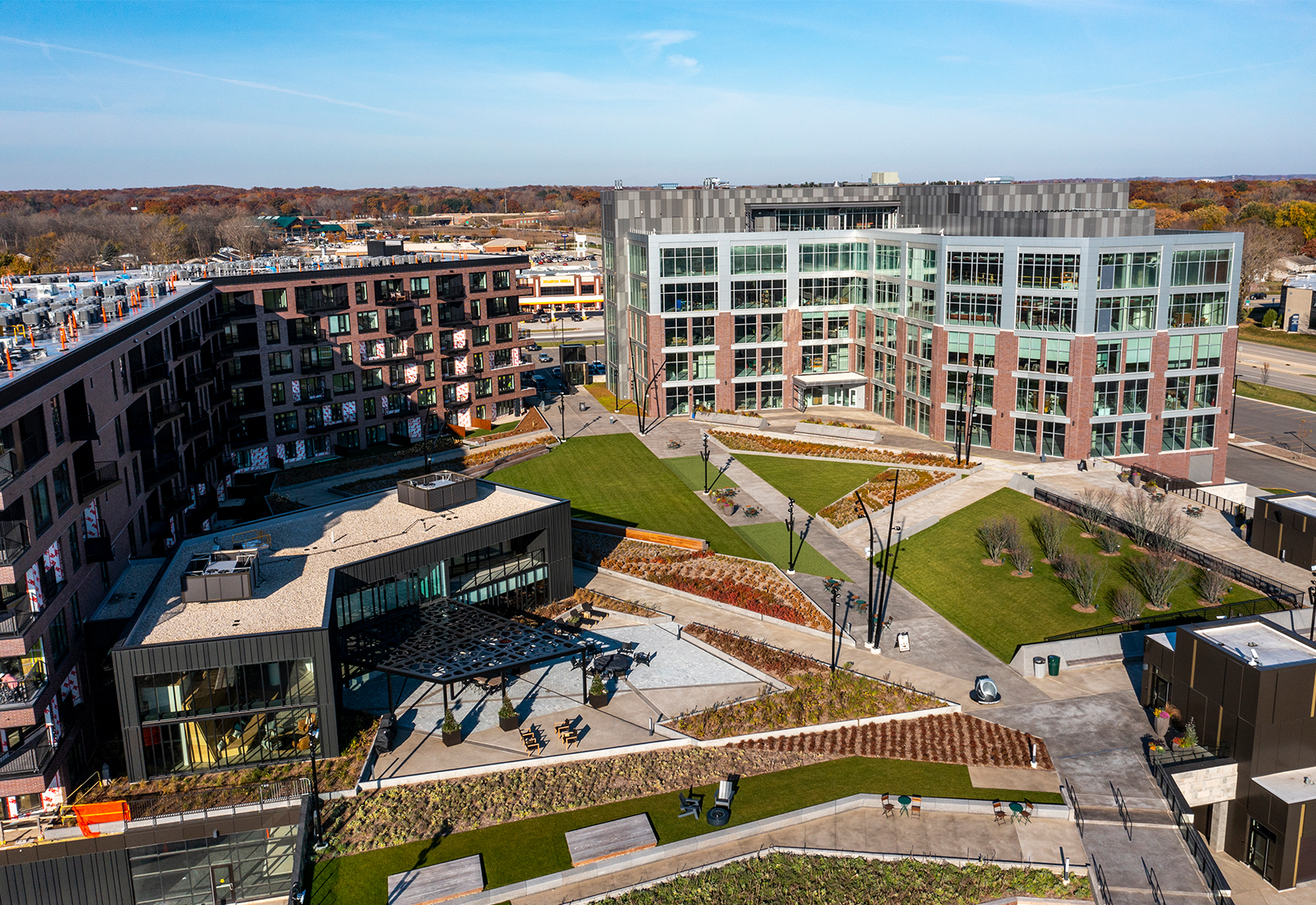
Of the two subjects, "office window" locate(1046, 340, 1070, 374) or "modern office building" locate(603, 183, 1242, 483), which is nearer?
"modern office building" locate(603, 183, 1242, 483)

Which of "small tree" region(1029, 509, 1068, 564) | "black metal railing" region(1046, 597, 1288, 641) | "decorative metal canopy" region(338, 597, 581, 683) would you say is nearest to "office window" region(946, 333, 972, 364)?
"small tree" region(1029, 509, 1068, 564)

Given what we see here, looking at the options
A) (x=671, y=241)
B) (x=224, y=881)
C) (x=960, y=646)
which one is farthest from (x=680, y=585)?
(x=671, y=241)

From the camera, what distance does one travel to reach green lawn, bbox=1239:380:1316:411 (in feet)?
352

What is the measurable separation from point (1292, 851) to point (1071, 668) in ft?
39.8

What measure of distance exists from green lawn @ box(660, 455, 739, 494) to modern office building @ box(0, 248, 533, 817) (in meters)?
23.6

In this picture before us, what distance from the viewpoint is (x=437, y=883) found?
3272 centimetres

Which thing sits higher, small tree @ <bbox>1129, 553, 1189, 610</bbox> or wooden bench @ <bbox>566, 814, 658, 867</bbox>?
small tree @ <bbox>1129, 553, 1189, 610</bbox>

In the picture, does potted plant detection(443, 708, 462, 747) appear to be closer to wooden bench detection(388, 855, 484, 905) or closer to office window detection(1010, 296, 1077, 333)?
wooden bench detection(388, 855, 484, 905)

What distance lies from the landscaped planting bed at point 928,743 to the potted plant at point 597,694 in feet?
21.1

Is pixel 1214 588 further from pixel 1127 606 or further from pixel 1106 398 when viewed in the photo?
pixel 1106 398

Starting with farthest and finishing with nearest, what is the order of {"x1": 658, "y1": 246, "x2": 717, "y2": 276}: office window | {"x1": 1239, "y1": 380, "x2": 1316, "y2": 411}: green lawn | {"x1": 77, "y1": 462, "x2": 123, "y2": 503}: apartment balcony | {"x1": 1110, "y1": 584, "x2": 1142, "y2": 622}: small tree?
1. {"x1": 1239, "y1": 380, "x2": 1316, "y2": 411}: green lawn
2. {"x1": 658, "y1": 246, "x2": 717, "y2": 276}: office window
3. {"x1": 1110, "y1": 584, "x2": 1142, "y2": 622}: small tree
4. {"x1": 77, "y1": 462, "x2": 123, "y2": 503}: apartment balcony

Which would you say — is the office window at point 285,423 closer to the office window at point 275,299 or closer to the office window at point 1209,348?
the office window at point 275,299

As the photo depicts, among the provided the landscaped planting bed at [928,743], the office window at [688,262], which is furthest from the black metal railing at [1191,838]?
the office window at [688,262]

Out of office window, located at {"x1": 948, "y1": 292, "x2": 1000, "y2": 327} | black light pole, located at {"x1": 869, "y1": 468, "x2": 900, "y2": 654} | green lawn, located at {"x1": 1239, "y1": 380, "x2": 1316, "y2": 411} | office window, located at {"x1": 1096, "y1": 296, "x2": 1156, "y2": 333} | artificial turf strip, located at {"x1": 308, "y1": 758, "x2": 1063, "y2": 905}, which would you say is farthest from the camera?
green lawn, located at {"x1": 1239, "y1": 380, "x2": 1316, "y2": 411}
